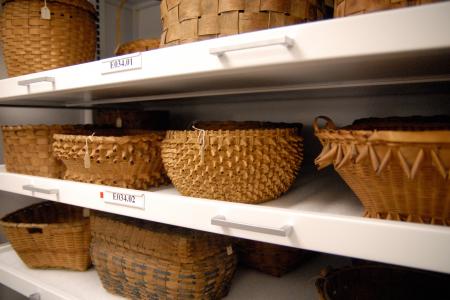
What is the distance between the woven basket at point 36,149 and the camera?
82 cm

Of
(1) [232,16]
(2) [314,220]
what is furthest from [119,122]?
(2) [314,220]

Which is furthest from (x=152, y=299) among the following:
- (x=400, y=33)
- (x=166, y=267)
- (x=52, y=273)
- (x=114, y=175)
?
(x=400, y=33)

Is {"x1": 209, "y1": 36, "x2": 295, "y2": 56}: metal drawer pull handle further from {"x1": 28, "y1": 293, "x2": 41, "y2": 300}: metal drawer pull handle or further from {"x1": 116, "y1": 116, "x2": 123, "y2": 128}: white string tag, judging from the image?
{"x1": 28, "y1": 293, "x2": 41, "y2": 300}: metal drawer pull handle

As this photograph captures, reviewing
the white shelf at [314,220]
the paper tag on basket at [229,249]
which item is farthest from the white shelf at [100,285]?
the white shelf at [314,220]

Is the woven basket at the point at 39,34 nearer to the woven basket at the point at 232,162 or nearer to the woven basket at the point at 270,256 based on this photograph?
the woven basket at the point at 232,162

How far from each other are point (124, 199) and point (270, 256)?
1.26 ft

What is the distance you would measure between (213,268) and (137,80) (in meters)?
0.39

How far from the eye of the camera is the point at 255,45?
1.36ft

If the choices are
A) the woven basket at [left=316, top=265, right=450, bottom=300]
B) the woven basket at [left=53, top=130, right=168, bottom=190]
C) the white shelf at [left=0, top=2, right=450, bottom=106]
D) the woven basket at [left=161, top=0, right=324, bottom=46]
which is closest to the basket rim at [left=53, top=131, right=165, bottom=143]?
the woven basket at [left=53, top=130, right=168, bottom=190]

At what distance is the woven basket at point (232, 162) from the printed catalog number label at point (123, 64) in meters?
0.13

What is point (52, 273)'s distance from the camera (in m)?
0.88

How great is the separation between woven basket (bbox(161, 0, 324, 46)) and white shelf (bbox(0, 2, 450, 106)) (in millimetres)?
45

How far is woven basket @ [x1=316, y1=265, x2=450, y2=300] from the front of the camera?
24.3 inches

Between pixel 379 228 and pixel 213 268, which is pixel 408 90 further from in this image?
pixel 213 268
